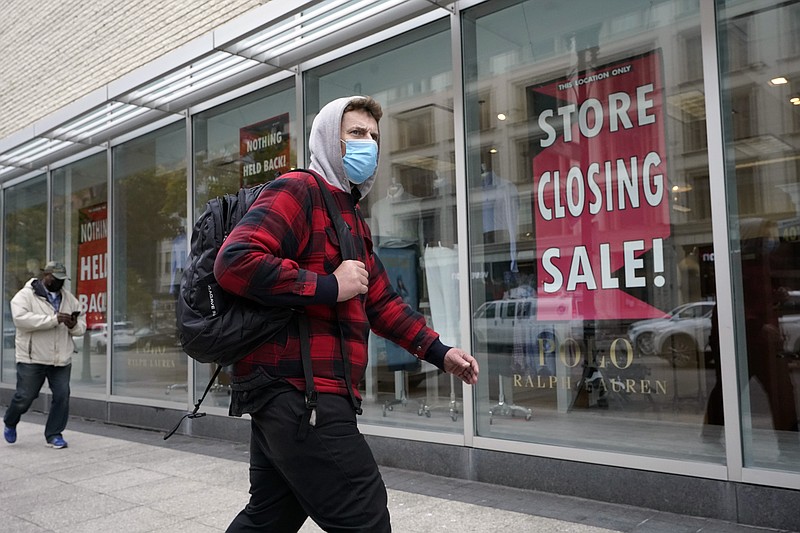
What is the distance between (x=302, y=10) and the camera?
5840 millimetres

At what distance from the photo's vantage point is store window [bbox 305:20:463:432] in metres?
6.48

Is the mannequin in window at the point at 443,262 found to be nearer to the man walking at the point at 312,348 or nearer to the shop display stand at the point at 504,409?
the shop display stand at the point at 504,409

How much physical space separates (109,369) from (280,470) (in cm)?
861

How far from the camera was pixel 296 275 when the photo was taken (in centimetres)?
221

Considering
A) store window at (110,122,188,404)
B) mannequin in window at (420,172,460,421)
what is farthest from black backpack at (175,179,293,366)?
store window at (110,122,188,404)

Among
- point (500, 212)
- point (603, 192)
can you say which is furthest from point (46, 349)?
→ point (603, 192)

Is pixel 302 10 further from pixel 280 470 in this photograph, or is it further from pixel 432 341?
pixel 280 470

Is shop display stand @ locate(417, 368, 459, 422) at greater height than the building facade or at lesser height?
lesser

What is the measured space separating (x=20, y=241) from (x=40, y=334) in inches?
229

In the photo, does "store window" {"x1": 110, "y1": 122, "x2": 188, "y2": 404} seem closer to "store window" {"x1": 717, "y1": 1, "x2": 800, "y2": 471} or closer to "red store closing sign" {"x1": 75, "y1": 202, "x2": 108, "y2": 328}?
"red store closing sign" {"x1": 75, "y1": 202, "x2": 108, "y2": 328}

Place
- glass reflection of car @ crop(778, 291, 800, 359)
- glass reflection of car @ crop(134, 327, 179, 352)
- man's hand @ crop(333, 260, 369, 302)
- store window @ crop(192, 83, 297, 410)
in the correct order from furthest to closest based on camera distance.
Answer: glass reflection of car @ crop(134, 327, 179, 352)
store window @ crop(192, 83, 297, 410)
glass reflection of car @ crop(778, 291, 800, 359)
man's hand @ crop(333, 260, 369, 302)

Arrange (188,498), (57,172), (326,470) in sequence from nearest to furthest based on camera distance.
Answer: (326,470), (188,498), (57,172)

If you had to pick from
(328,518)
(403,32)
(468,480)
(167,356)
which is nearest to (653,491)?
(468,480)

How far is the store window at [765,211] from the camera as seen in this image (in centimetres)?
465
